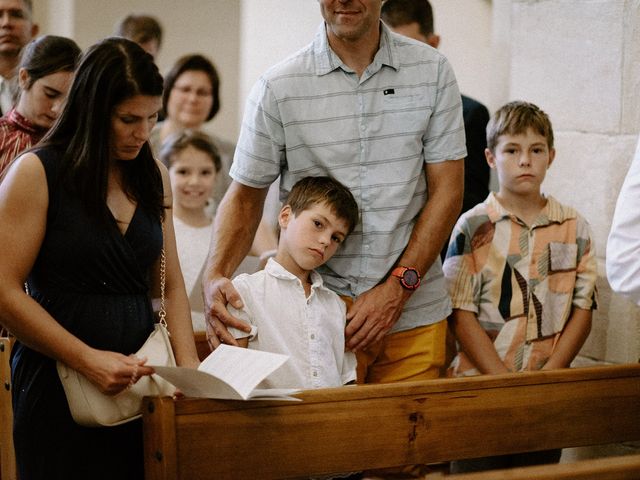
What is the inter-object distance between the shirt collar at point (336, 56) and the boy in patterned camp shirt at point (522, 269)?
619 millimetres

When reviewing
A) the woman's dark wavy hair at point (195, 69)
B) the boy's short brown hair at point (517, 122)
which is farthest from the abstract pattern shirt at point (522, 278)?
the woman's dark wavy hair at point (195, 69)

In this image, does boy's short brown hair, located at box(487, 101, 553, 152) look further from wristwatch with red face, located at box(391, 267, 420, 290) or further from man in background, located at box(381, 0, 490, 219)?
A: wristwatch with red face, located at box(391, 267, 420, 290)

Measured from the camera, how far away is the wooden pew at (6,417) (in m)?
2.63

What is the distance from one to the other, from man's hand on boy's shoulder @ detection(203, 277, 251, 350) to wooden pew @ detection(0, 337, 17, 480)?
1.68 ft

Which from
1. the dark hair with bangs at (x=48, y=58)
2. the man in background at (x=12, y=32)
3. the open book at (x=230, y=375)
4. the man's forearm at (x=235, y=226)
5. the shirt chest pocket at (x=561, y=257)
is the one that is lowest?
the open book at (x=230, y=375)

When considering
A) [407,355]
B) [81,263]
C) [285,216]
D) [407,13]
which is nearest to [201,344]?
[285,216]

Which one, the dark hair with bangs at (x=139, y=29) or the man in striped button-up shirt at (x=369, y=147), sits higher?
the dark hair with bangs at (x=139, y=29)

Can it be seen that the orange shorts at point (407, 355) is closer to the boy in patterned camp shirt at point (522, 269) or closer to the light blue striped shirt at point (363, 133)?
the light blue striped shirt at point (363, 133)

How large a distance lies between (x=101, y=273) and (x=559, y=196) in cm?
202

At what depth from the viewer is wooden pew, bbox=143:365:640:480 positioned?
2182 mm

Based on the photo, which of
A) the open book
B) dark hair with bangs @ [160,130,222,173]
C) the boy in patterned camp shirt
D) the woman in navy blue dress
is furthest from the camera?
dark hair with bangs @ [160,130,222,173]

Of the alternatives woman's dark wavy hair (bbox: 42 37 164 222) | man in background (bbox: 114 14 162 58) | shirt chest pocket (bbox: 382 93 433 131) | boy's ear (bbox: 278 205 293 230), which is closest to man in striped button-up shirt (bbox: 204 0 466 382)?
shirt chest pocket (bbox: 382 93 433 131)

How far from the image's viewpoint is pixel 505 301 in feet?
10.7

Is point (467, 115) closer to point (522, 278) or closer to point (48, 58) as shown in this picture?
point (522, 278)
